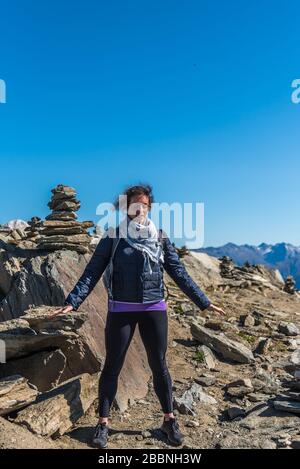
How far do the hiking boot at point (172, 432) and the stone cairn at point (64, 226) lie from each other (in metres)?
7.41

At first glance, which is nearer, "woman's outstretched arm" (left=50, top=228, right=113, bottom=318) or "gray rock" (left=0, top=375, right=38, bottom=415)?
"gray rock" (left=0, top=375, right=38, bottom=415)

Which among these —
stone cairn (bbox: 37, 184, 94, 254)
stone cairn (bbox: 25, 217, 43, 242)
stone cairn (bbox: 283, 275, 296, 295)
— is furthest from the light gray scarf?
stone cairn (bbox: 283, 275, 296, 295)

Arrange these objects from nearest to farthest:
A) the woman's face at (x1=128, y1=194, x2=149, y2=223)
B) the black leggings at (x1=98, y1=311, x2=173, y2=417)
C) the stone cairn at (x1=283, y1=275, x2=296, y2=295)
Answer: the black leggings at (x1=98, y1=311, x2=173, y2=417) < the woman's face at (x1=128, y1=194, x2=149, y2=223) < the stone cairn at (x1=283, y1=275, x2=296, y2=295)

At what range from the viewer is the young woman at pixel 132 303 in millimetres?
7672

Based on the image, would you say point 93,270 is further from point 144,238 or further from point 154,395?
point 154,395

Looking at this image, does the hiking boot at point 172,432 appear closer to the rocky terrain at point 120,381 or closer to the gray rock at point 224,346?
the rocky terrain at point 120,381

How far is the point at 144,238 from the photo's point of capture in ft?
25.9

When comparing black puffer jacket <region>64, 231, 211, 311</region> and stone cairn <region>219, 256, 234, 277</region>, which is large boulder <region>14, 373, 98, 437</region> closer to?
black puffer jacket <region>64, 231, 211, 311</region>

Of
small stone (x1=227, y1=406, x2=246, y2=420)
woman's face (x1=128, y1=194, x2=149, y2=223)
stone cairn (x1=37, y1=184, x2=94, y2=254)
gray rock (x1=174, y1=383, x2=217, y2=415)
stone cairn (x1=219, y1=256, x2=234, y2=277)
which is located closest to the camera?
woman's face (x1=128, y1=194, x2=149, y2=223)

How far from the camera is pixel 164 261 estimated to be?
830 centimetres

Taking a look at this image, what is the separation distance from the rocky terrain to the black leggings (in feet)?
3.11

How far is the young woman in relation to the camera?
7.67 metres

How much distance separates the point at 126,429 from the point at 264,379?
16.3 feet

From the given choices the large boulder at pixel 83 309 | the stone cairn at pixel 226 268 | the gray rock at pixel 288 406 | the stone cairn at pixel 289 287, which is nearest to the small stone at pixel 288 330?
the large boulder at pixel 83 309
